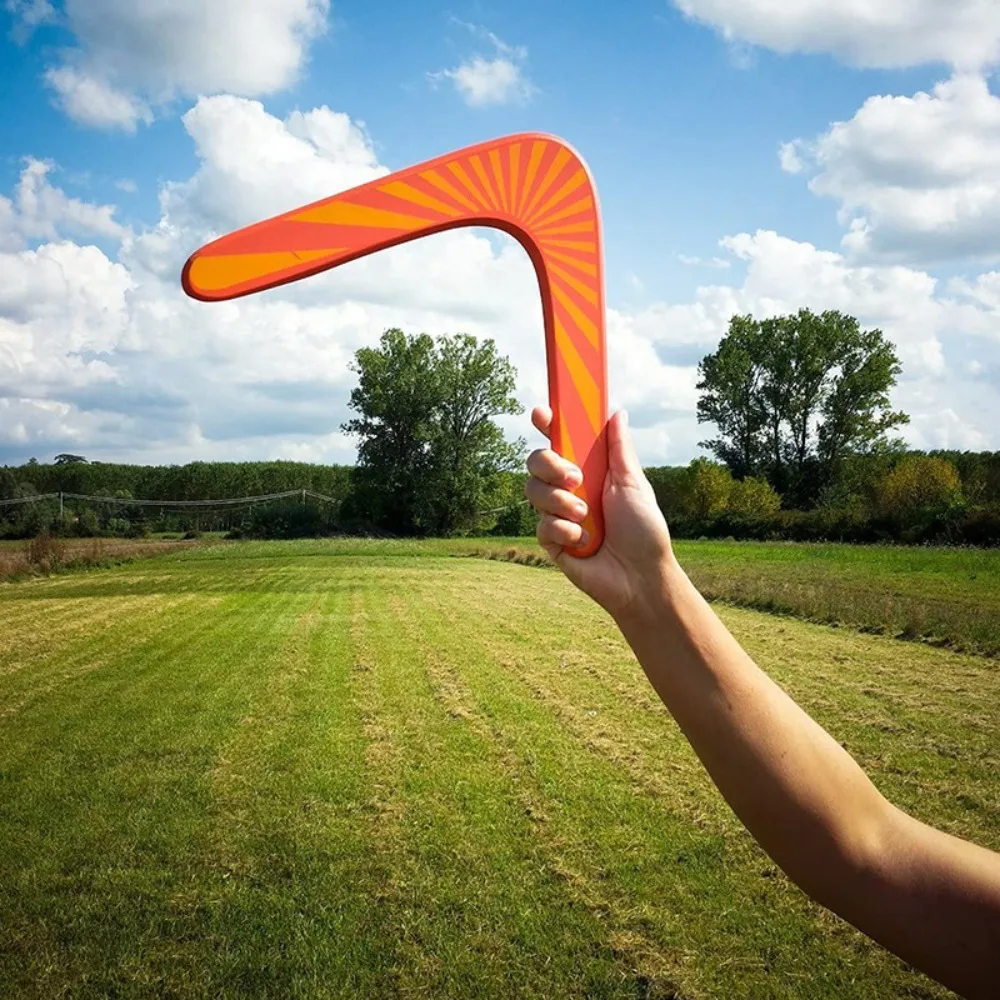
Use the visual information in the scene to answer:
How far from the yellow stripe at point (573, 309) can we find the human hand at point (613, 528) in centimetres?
18

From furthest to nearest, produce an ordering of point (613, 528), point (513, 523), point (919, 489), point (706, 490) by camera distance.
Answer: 1. point (513, 523)
2. point (706, 490)
3. point (919, 489)
4. point (613, 528)

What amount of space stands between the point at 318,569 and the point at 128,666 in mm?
15860

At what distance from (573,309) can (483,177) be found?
0.25 m

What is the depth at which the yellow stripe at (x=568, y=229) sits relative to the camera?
1.37 meters

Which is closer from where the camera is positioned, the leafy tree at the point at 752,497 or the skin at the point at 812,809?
the skin at the point at 812,809

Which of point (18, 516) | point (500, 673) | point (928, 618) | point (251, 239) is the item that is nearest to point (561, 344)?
point (251, 239)

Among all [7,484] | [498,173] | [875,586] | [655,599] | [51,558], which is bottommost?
[875,586]

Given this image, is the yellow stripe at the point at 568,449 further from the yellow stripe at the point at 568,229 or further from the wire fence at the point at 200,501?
the wire fence at the point at 200,501

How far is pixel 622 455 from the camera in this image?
49.6 inches

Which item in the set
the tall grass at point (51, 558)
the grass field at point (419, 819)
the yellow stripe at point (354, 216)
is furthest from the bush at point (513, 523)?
the yellow stripe at point (354, 216)

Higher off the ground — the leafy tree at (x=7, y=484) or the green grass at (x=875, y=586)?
the leafy tree at (x=7, y=484)

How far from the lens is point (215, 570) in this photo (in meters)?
24.7

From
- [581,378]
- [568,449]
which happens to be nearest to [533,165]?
[581,378]

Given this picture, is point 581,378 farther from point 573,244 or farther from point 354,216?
point 354,216
